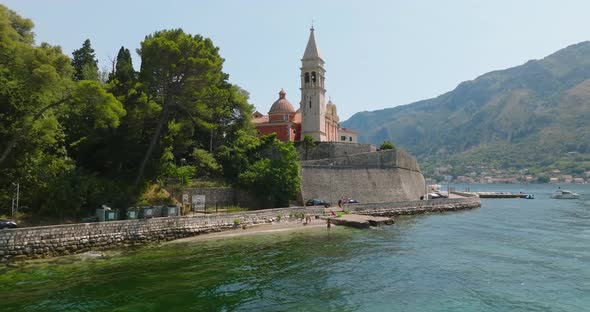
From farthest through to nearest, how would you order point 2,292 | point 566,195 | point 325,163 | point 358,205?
point 566,195 → point 325,163 → point 358,205 → point 2,292

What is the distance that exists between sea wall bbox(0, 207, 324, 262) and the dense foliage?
3.50m

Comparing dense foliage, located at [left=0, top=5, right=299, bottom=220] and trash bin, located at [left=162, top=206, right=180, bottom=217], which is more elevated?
dense foliage, located at [left=0, top=5, right=299, bottom=220]

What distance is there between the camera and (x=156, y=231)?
26047 millimetres

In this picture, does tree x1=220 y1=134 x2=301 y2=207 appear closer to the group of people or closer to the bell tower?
the group of people

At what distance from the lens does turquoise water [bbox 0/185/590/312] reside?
1477 cm

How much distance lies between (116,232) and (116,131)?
33.9 feet

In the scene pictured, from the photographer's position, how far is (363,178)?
151 ft

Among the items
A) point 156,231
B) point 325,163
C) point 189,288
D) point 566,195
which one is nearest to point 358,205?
point 325,163

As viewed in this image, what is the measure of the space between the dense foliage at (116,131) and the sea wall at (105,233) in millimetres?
3503

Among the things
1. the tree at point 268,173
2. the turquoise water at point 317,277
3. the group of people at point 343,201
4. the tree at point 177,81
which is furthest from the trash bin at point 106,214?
the group of people at point 343,201

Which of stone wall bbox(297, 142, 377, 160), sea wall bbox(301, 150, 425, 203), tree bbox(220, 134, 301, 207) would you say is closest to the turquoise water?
tree bbox(220, 134, 301, 207)

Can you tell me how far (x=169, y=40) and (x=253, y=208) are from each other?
50.7ft

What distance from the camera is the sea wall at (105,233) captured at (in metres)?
20.5

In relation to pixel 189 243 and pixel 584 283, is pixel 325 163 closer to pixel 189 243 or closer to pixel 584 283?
pixel 189 243
